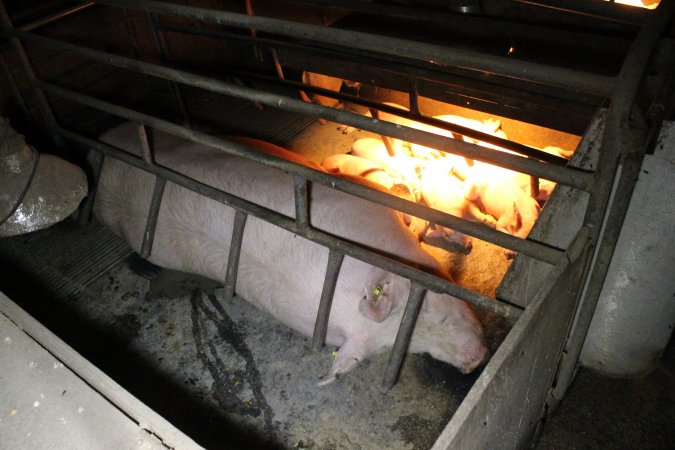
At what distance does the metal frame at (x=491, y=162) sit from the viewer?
1.32m

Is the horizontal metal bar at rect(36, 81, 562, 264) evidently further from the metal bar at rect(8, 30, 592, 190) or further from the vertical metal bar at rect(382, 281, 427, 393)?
the vertical metal bar at rect(382, 281, 427, 393)

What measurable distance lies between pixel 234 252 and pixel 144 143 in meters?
0.81

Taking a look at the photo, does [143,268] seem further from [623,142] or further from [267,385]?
[623,142]

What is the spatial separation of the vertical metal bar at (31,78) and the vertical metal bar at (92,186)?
34cm

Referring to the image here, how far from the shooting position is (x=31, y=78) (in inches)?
124

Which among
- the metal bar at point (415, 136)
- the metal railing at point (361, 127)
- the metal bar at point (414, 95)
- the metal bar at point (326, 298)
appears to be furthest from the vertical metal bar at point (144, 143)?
the metal bar at point (414, 95)

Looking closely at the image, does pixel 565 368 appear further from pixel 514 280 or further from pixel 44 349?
pixel 44 349

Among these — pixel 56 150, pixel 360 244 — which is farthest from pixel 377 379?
pixel 56 150

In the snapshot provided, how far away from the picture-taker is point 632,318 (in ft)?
7.47

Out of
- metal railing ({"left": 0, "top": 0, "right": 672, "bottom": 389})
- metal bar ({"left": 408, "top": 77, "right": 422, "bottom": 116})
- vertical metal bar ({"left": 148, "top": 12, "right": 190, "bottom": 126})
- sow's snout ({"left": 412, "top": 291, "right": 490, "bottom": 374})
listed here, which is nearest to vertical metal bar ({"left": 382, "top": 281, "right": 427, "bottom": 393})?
metal railing ({"left": 0, "top": 0, "right": 672, "bottom": 389})

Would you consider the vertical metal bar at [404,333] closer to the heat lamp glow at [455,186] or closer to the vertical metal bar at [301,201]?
the vertical metal bar at [301,201]

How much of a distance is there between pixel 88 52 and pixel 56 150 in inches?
54.7

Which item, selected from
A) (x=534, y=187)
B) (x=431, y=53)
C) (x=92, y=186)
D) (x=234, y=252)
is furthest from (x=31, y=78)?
(x=534, y=187)

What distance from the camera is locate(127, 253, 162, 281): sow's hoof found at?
11.0 feet
